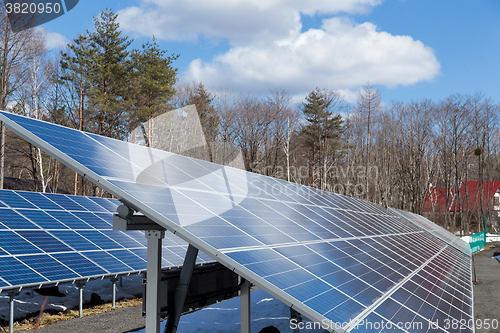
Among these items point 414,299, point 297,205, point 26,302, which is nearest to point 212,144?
point 26,302

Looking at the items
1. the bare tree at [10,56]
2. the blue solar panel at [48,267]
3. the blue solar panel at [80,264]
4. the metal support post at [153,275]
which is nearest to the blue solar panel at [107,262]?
the blue solar panel at [80,264]

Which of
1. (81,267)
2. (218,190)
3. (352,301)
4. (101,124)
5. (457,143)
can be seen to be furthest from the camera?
(457,143)

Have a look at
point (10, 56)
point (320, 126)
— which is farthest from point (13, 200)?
point (320, 126)

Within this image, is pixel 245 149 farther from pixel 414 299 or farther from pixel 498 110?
pixel 414 299

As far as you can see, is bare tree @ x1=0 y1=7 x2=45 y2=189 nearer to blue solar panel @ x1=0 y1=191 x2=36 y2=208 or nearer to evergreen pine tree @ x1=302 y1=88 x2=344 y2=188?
blue solar panel @ x1=0 y1=191 x2=36 y2=208

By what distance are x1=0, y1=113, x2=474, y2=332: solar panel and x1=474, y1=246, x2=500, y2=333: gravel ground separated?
19.6ft

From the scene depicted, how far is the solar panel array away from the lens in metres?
11.9

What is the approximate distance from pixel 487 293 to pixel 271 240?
17.2 m

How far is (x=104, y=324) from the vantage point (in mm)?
12625

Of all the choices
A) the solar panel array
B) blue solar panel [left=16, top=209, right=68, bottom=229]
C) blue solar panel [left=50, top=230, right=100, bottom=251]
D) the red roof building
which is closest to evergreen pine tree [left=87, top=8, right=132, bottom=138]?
the solar panel array

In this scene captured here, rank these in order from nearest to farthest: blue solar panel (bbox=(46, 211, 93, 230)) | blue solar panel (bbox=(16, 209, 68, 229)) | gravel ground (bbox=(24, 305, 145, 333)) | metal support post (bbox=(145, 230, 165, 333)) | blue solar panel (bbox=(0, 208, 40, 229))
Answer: metal support post (bbox=(145, 230, 165, 333)) → gravel ground (bbox=(24, 305, 145, 333)) → blue solar panel (bbox=(0, 208, 40, 229)) → blue solar panel (bbox=(16, 209, 68, 229)) → blue solar panel (bbox=(46, 211, 93, 230))

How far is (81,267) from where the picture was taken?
13.0m

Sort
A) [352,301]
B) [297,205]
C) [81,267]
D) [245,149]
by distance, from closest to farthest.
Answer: [352,301]
[297,205]
[81,267]
[245,149]

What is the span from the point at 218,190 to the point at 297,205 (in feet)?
10.2
